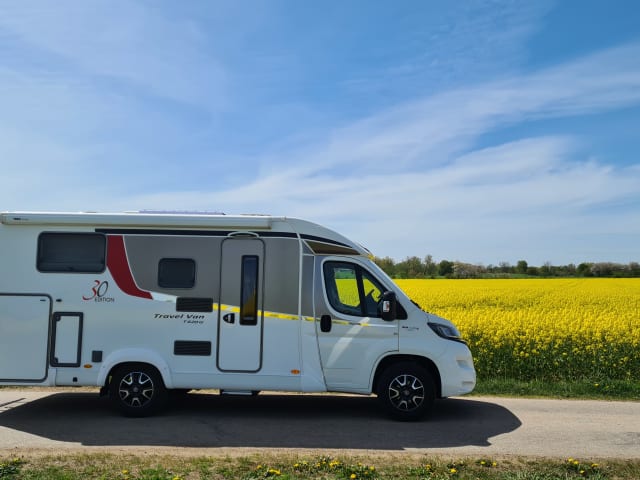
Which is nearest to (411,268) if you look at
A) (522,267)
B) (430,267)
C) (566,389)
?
(430,267)

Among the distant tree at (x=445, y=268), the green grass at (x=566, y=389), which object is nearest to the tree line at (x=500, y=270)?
the distant tree at (x=445, y=268)

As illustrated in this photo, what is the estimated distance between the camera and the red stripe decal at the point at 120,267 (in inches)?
320

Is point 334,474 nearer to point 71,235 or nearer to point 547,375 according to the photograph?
point 71,235

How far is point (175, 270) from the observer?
26.8 feet

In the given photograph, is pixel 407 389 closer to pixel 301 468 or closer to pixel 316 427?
pixel 316 427

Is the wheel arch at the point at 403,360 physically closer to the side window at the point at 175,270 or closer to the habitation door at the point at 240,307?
the habitation door at the point at 240,307

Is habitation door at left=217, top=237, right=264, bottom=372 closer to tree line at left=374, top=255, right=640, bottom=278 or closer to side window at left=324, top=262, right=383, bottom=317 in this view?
side window at left=324, top=262, right=383, bottom=317

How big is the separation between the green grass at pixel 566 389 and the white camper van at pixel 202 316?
2998 millimetres

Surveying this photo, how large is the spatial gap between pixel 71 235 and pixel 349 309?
405cm

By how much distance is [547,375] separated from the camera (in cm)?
1202

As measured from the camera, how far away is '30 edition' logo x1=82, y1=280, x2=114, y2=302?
810 cm

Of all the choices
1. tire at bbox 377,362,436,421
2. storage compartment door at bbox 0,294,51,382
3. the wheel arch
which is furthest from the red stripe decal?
tire at bbox 377,362,436,421

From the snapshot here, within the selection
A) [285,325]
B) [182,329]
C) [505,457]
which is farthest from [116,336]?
[505,457]

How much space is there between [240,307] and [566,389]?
6.60m
